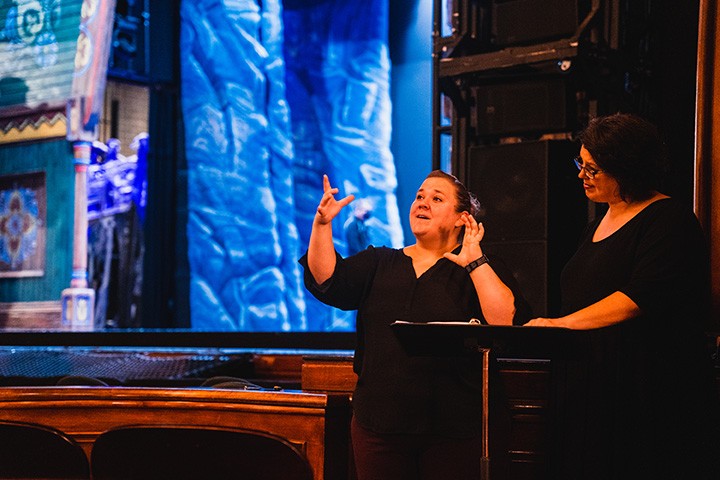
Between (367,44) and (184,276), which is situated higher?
(367,44)

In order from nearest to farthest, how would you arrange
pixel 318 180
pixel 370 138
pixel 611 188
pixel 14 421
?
pixel 611 188 → pixel 14 421 → pixel 370 138 → pixel 318 180

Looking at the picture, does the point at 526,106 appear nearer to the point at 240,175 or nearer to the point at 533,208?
the point at 533,208

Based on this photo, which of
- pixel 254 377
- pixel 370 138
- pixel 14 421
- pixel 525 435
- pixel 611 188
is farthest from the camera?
pixel 370 138

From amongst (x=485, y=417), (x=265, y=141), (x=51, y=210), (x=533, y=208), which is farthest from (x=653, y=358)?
(x=51, y=210)

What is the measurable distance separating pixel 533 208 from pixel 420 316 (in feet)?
5.39

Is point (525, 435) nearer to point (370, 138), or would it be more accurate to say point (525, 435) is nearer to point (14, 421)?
point (14, 421)

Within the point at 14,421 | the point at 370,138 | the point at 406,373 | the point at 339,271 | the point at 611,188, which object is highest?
the point at 370,138

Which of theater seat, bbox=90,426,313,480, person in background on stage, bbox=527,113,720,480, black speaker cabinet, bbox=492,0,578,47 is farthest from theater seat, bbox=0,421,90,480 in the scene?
black speaker cabinet, bbox=492,0,578,47

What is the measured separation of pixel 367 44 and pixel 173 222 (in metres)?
2.39

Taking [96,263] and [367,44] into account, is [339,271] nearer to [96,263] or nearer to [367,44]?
[367,44]

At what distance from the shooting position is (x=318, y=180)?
7.52 m

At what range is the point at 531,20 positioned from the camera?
157 inches

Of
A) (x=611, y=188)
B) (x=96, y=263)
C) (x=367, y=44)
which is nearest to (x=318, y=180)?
(x=367, y=44)

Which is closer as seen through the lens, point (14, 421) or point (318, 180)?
point (14, 421)
